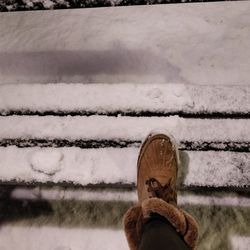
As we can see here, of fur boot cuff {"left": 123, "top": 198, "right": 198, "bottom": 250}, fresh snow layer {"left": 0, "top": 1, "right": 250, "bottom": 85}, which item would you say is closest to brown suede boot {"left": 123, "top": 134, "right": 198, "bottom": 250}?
fur boot cuff {"left": 123, "top": 198, "right": 198, "bottom": 250}

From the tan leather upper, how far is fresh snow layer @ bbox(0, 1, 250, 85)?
566 mm

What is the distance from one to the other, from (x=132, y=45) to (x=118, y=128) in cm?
79

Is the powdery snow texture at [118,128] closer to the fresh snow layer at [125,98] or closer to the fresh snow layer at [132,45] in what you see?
the fresh snow layer at [125,98]

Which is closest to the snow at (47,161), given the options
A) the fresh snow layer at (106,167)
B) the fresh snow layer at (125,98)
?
the fresh snow layer at (106,167)

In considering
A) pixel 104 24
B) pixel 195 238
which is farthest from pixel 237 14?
pixel 195 238

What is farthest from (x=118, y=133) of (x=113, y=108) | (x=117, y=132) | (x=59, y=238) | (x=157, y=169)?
(x=59, y=238)

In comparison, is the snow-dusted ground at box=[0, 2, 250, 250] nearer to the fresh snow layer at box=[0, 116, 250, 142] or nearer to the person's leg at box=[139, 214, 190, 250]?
the fresh snow layer at box=[0, 116, 250, 142]

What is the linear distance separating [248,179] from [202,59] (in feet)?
2.89

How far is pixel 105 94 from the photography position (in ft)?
5.51

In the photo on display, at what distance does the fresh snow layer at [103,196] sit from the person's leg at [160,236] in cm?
49

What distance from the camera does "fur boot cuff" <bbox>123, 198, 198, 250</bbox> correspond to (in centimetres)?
130

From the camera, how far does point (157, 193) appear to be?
151 centimetres

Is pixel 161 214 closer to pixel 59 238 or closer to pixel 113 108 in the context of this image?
pixel 113 108

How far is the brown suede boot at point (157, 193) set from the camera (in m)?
1.31
